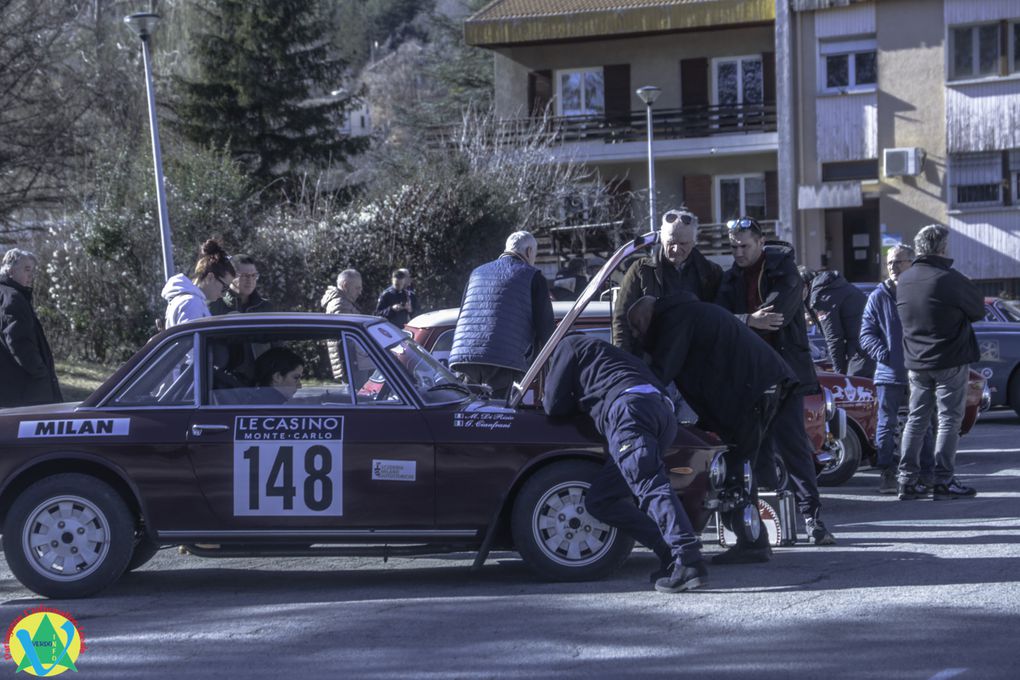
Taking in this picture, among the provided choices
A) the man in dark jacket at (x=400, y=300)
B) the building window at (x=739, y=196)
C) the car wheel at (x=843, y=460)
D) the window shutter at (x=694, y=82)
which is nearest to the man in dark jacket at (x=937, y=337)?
the car wheel at (x=843, y=460)

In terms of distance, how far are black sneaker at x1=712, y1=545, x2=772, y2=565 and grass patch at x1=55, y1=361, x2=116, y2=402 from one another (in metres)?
13.9

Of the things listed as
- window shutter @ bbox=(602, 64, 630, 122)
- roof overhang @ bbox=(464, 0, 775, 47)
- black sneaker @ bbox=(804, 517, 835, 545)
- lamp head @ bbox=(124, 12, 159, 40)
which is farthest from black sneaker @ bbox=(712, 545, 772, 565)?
window shutter @ bbox=(602, 64, 630, 122)

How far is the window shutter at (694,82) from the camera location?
1372 inches

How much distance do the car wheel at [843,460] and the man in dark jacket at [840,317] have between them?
43.3 inches

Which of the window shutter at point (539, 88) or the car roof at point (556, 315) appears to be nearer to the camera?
the car roof at point (556, 315)

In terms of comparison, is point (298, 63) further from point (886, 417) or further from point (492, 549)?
point (492, 549)

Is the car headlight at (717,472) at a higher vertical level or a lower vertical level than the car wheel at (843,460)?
higher

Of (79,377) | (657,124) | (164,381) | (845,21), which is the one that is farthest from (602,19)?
(164,381)

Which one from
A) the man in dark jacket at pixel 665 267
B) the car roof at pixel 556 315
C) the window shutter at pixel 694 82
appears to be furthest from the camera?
the window shutter at pixel 694 82

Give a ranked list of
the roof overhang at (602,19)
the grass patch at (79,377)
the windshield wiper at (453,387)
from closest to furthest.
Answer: the windshield wiper at (453,387), the grass patch at (79,377), the roof overhang at (602,19)

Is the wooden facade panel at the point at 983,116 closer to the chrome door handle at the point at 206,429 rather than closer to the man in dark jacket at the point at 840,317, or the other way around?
the man in dark jacket at the point at 840,317

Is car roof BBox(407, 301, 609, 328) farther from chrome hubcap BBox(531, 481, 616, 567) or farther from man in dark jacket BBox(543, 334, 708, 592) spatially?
chrome hubcap BBox(531, 481, 616, 567)

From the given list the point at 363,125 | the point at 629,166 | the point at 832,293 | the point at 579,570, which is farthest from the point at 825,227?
the point at 363,125

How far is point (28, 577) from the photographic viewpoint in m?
7.36
